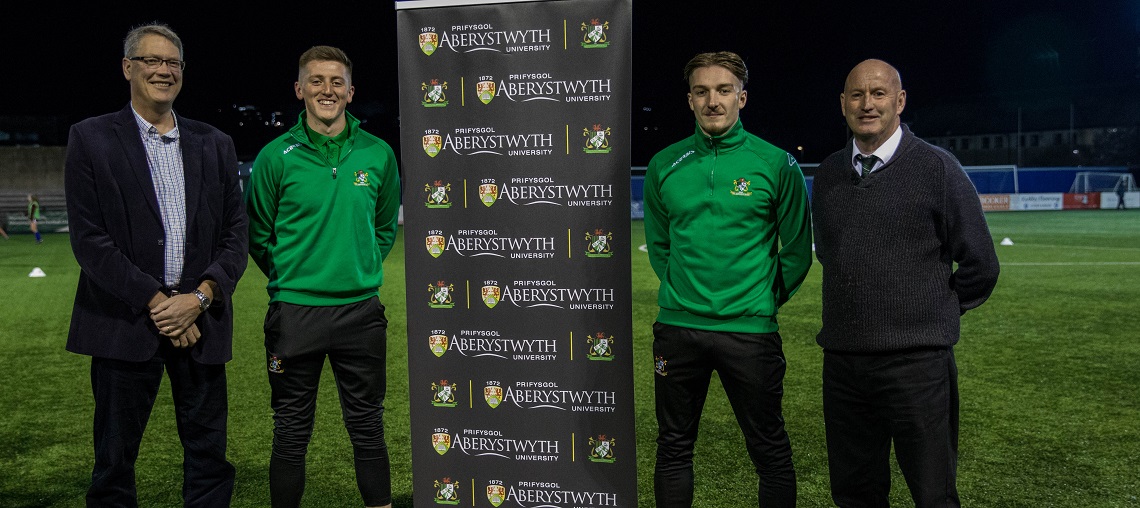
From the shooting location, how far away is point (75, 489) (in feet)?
14.3

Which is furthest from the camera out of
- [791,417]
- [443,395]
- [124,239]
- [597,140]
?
[791,417]

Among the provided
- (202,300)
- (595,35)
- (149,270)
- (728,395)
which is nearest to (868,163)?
(728,395)

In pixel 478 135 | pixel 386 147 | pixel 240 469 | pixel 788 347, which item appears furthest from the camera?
pixel 788 347

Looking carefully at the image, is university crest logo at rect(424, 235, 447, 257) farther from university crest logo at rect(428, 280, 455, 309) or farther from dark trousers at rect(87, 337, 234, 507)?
dark trousers at rect(87, 337, 234, 507)

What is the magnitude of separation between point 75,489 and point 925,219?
434cm

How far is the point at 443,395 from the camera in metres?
3.56

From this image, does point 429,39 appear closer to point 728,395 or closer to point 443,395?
point 443,395

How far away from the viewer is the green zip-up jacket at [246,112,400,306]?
11.4 feet

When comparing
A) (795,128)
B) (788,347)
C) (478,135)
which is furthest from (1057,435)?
(795,128)

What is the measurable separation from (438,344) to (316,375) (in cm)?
55

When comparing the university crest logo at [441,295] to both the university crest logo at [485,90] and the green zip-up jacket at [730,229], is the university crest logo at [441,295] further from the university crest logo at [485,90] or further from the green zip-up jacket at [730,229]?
the green zip-up jacket at [730,229]

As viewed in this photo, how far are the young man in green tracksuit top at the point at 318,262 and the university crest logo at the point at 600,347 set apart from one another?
93cm

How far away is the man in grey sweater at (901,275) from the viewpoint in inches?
116

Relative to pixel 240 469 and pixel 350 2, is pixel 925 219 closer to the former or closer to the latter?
pixel 240 469
